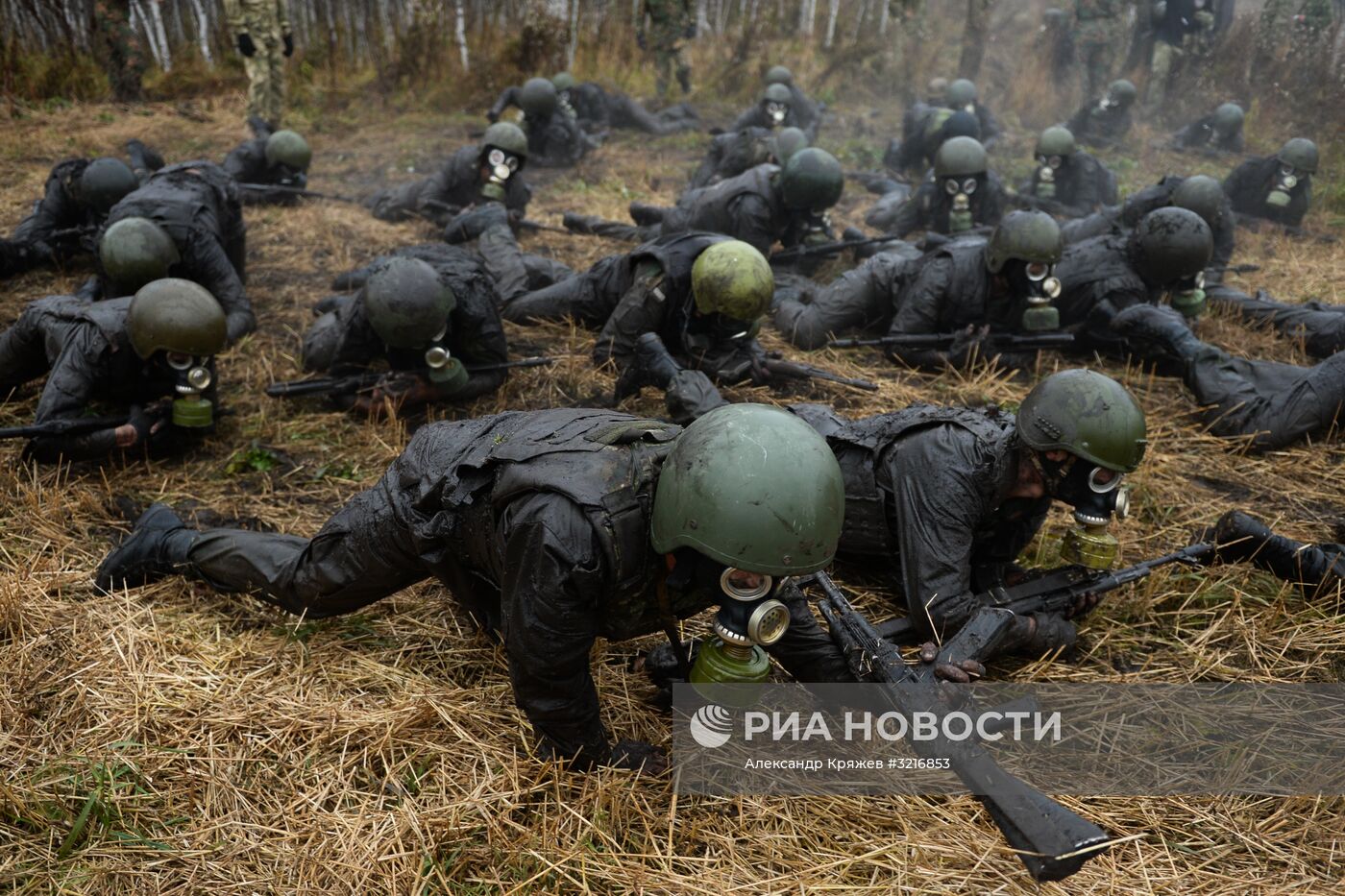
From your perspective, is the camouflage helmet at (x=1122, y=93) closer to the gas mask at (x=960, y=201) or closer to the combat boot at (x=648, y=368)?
the gas mask at (x=960, y=201)

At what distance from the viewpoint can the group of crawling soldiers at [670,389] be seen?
262 cm

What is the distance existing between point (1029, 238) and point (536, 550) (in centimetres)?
471

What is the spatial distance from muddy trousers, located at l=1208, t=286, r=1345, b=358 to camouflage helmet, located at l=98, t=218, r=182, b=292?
26.2 ft

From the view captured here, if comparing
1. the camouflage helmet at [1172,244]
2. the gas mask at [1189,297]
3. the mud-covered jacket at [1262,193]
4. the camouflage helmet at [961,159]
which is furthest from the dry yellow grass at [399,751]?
the mud-covered jacket at [1262,193]

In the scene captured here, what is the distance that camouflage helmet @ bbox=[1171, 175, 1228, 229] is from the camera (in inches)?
309

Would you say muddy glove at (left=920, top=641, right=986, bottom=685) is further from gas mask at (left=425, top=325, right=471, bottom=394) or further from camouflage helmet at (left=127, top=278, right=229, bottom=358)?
camouflage helmet at (left=127, top=278, right=229, bottom=358)

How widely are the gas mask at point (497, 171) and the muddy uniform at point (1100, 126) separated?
32.9 ft

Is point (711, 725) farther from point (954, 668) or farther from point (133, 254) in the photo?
point (133, 254)

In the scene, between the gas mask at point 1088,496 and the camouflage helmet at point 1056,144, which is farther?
the camouflage helmet at point 1056,144

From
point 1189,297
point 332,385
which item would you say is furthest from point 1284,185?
point 332,385

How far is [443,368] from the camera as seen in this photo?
219 inches

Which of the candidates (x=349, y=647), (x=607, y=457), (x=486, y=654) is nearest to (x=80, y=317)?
(x=349, y=647)

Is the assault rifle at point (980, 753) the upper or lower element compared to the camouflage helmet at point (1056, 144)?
lower

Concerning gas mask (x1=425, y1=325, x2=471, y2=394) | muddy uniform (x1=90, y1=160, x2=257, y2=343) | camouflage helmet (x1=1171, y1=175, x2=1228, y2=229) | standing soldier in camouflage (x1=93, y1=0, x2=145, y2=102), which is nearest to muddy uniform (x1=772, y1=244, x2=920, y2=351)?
camouflage helmet (x1=1171, y1=175, x2=1228, y2=229)
